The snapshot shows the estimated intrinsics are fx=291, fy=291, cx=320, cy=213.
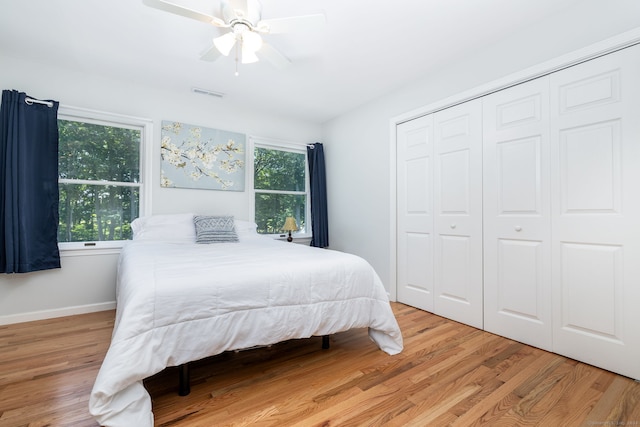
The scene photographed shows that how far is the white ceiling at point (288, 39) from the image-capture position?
6.72 feet

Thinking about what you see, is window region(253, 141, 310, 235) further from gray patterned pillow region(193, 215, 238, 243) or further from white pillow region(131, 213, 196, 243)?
white pillow region(131, 213, 196, 243)

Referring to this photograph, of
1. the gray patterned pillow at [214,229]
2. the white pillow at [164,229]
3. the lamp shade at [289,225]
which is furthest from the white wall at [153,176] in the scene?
the lamp shade at [289,225]

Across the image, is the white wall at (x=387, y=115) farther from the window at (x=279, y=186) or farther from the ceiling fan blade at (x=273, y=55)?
the ceiling fan blade at (x=273, y=55)

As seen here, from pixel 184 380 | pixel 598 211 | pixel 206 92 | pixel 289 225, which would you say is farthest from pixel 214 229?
pixel 598 211

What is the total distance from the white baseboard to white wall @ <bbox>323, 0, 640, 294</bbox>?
111 inches

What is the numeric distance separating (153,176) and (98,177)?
520 mm

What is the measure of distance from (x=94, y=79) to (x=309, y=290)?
3205 mm

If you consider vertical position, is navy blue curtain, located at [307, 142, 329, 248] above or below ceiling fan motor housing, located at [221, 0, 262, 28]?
below

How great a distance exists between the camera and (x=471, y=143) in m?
2.60

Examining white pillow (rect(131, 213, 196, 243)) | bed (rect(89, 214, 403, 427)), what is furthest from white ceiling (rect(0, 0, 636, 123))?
bed (rect(89, 214, 403, 427))

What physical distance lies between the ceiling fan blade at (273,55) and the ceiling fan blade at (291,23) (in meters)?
0.19

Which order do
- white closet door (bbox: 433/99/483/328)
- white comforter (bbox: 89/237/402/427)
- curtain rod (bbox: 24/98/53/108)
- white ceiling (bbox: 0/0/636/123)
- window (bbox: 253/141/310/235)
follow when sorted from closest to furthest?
white comforter (bbox: 89/237/402/427)
white ceiling (bbox: 0/0/636/123)
white closet door (bbox: 433/99/483/328)
curtain rod (bbox: 24/98/53/108)
window (bbox: 253/141/310/235)

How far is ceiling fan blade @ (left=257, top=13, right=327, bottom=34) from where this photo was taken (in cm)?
182

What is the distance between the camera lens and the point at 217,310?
1494 mm
